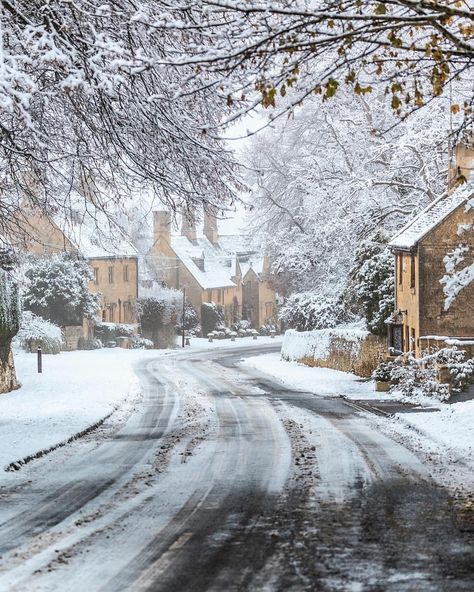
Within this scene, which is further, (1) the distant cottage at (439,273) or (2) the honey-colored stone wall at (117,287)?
(2) the honey-colored stone wall at (117,287)

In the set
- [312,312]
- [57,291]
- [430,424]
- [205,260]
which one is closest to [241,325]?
[205,260]

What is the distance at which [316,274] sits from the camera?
52531 millimetres

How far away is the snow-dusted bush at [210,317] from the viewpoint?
295 ft

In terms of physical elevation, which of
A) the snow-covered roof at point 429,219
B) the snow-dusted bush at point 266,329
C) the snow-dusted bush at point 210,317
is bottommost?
the snow-dusted bush at point 266,329

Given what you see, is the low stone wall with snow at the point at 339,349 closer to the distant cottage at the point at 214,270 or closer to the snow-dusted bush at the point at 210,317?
the distant cottage at the point at 214,270

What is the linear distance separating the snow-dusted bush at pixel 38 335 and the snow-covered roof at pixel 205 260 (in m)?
31.2

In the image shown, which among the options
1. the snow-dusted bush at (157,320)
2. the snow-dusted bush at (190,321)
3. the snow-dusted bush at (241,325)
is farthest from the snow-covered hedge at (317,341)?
the snow-dusted bush at (241,325)

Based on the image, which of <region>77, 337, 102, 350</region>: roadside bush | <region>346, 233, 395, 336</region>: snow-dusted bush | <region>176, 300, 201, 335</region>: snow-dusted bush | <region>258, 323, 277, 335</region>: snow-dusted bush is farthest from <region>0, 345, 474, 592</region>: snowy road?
<region>258, 323, 277, 335</region>: snow-dusted bush

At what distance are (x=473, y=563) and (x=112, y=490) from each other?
17.7 ft

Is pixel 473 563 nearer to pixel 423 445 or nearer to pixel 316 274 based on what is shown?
pixel 423 445

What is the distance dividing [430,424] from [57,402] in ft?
34.7

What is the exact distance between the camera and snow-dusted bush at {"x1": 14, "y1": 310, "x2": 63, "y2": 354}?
5750 cm

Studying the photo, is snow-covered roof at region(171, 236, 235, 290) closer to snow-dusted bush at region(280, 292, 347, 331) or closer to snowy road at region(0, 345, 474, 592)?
snow-dusted bush at region(280, 292, 347, 331)

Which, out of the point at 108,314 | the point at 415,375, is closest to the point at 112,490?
the point at 415,375
